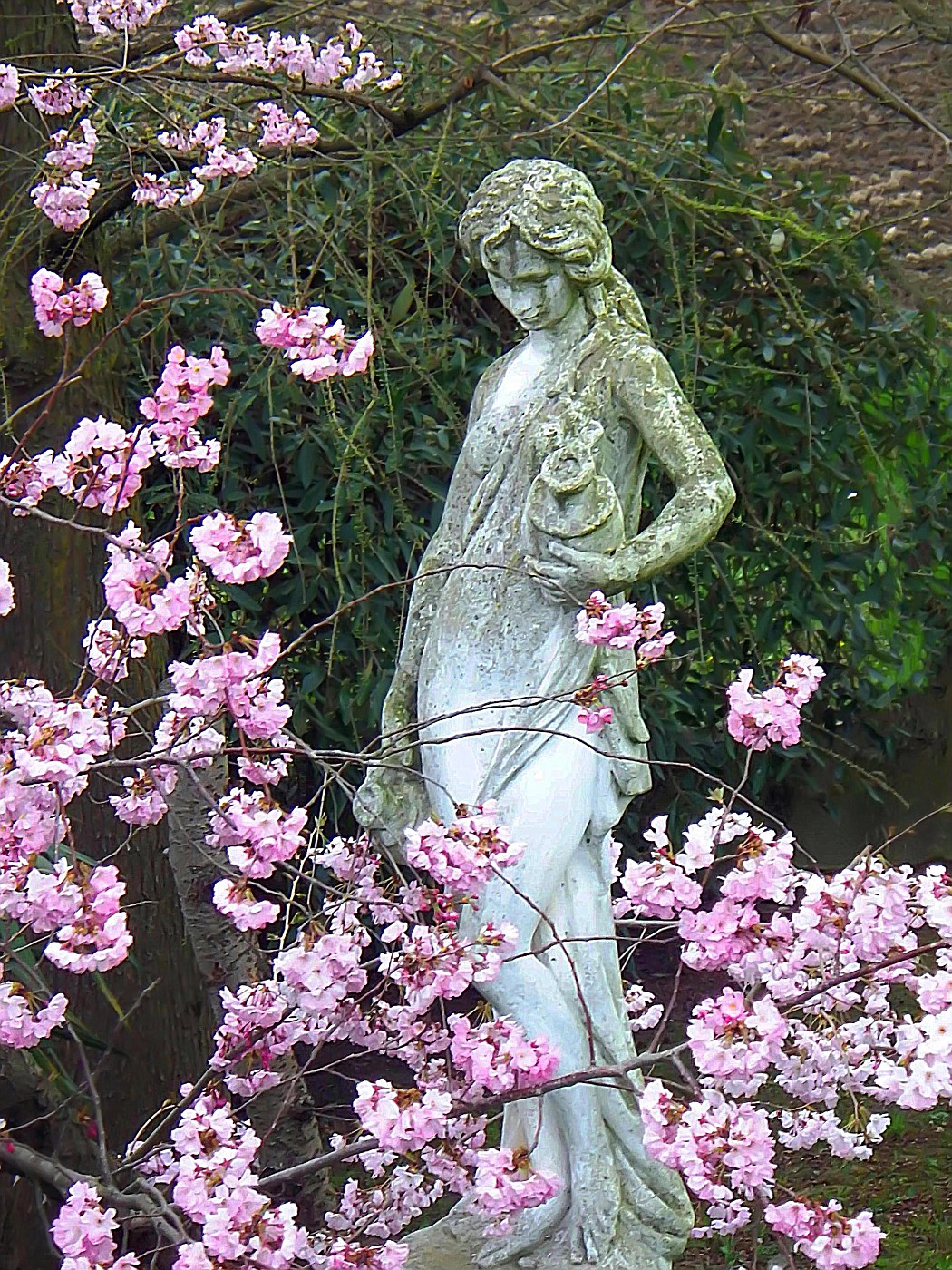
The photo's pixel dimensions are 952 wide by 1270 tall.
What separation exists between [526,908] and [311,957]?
480 mm

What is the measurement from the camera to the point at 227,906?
2.20m

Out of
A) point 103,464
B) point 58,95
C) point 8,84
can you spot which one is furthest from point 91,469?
point 58,95

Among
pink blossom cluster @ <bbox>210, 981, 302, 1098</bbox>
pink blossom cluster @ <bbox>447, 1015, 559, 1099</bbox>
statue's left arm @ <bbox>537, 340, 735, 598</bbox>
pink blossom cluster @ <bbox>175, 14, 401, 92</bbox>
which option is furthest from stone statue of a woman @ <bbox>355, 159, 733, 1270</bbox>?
pink blossom cluster @ <bbox>175, 14, 401, 92</bbox>

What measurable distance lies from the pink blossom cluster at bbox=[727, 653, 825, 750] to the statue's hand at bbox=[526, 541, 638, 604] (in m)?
0.26

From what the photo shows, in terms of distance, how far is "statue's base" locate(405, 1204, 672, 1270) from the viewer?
2.59m

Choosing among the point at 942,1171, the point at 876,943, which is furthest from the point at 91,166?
the point at 942,1171

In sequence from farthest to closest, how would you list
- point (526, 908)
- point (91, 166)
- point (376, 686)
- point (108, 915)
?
1. point (376, 686)
2. point (91, 166)
3. point (526, 908)
4. point (108, 915)

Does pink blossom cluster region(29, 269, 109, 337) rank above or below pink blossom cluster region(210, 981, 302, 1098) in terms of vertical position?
above

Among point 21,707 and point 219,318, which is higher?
point 21,707

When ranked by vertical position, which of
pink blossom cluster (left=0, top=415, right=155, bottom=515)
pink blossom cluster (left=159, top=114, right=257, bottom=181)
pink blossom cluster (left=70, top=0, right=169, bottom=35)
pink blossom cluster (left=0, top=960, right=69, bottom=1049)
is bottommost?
pink blossom cluster (left=0, top=960, right=69, bottom=1049)

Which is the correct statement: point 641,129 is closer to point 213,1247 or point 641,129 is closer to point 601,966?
point 601,966

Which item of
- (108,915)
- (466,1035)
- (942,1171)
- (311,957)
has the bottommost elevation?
(942,1171)

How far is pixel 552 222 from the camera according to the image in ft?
8.55

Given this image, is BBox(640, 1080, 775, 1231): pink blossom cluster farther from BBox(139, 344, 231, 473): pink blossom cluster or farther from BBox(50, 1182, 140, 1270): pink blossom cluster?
BBox(139, 344, 231, 473): pink blossom cluster
